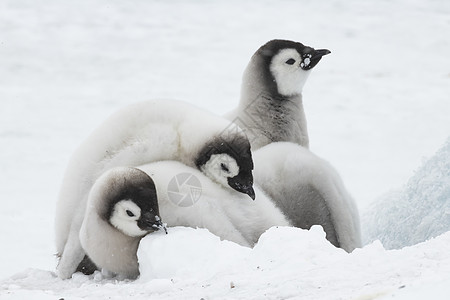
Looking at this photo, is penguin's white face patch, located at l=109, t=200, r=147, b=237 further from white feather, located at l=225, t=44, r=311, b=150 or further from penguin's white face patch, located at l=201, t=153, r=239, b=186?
white feather, located at l=225, t=44, r=311, b=150

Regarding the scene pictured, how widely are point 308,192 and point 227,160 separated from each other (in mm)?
413

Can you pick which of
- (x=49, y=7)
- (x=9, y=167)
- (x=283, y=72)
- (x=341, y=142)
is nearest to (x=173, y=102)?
(x=283, y=72)

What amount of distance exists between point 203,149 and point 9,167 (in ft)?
9.05

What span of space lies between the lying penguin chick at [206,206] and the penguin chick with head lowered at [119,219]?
0.10 metres

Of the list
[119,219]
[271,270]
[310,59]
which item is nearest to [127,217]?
[119,219]

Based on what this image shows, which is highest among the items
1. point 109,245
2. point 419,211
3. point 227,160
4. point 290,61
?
point 290,61

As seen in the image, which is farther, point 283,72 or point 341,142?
point 341,142

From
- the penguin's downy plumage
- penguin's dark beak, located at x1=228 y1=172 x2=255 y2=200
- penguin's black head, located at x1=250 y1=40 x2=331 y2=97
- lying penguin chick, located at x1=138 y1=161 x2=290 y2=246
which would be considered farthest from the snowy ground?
penguin's black head, located at x1=250 y1=40 x2=331 y2=97

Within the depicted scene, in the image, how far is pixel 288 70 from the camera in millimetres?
3930

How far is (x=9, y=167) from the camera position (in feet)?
18.1

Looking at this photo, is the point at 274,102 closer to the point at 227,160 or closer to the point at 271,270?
the point at 227,160

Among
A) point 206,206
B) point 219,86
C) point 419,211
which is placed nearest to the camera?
point 206,206

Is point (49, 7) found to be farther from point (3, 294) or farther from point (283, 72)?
point (3, 294)

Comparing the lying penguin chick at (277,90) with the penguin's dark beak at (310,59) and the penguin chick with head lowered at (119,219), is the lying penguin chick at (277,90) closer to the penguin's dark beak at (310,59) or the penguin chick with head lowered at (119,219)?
the penguin's dark beak at (310,59)
